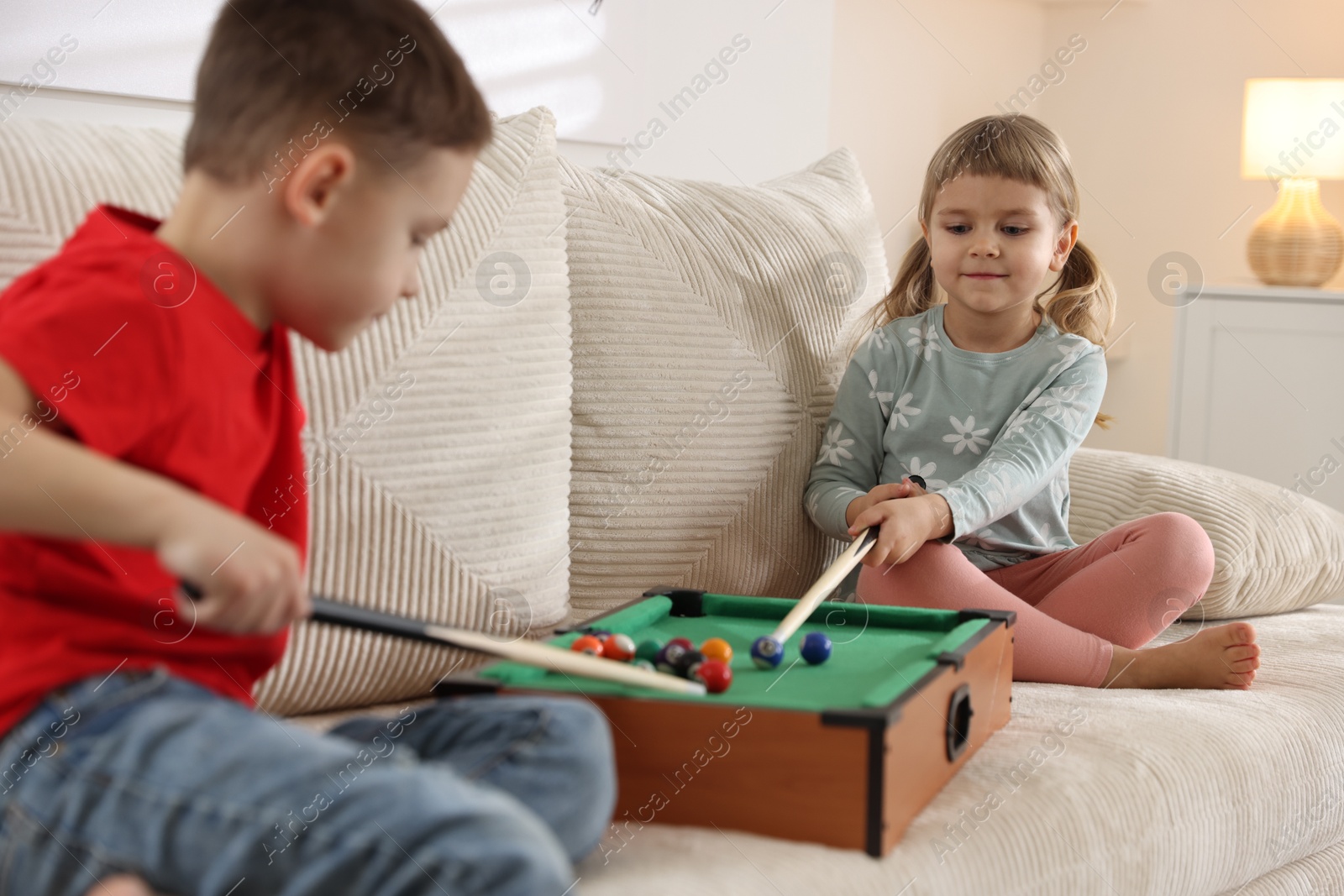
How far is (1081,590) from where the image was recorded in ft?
4.24

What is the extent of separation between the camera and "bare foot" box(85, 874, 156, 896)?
1.87ft

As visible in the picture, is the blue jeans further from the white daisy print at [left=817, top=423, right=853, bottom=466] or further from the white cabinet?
the white cabinet

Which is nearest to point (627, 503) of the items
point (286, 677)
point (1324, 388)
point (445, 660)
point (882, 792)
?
point (445, 660)

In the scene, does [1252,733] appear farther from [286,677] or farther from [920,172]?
[920,172]

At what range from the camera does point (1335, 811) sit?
1142mm

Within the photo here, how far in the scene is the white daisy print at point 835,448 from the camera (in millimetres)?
1360

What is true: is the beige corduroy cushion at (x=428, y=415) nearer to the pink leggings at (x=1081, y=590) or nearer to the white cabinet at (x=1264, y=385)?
the pink leggings at (x=1081, y=590)

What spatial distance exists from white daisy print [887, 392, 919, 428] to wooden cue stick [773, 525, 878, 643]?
234 mm

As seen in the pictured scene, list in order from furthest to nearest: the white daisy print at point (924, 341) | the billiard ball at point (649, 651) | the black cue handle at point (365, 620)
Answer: the white daisy print at point (924, 341) → the billiard ball at point (649, 651) → the black cue handle at point (365, 620)

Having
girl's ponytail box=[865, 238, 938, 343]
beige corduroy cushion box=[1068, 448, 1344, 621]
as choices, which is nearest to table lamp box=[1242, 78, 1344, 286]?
beige corduroy cushion box=[1068, 448, 1344, 621]

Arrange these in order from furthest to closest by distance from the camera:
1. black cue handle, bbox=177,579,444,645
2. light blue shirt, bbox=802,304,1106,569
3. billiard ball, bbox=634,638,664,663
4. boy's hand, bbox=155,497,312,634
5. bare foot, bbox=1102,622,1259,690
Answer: light blue shirt, bbox=802,304,1106,569 → bare foot, bbox=1102,622,1259,690 → billiard ball, bbox=634,638,664,663 → black cue handle, bbox=177,579,444,645 → boy's hand, bbox=155,497,312,634

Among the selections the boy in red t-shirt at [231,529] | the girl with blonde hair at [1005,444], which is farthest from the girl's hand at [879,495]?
the boy in red t-shirt at [231,529]

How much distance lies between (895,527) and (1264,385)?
1684 millimetres

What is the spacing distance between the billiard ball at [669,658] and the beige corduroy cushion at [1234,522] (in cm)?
78
